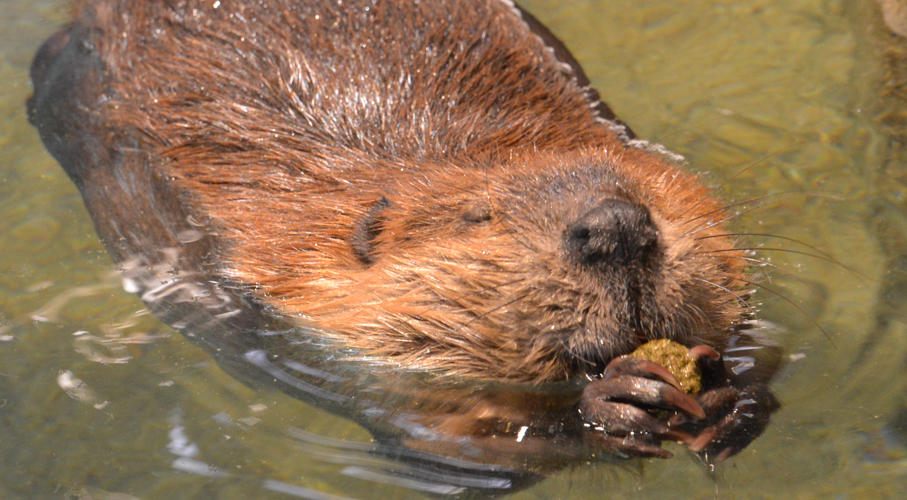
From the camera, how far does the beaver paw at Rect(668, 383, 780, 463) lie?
2.21 meters

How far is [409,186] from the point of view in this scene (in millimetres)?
2592

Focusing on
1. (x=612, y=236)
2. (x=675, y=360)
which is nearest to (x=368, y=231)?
(x=612, y=236)

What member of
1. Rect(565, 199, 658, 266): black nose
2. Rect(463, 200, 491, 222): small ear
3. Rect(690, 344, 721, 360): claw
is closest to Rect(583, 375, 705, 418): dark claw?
Rect(690, 344, 721, 360): claw

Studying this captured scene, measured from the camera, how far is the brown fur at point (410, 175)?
2277 mm

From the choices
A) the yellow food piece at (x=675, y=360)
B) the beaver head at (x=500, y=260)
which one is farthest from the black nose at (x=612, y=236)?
the yellow food piece at (x=675, y=360)

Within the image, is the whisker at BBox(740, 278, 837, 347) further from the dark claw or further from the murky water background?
the dark claw

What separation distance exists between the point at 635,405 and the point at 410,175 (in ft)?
2.85

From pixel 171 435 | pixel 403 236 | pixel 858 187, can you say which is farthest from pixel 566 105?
pixel 171 435

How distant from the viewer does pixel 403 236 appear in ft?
8.31

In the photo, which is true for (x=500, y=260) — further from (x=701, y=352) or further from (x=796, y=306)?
(x=796, y=306)

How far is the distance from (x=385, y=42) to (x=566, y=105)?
591 millimetres

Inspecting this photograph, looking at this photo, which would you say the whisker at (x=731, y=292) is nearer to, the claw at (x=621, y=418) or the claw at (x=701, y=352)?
the claw at (x=701, y=352)

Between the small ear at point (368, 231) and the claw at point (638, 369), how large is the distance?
0.72 m

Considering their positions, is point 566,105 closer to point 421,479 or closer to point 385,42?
point 385,42
